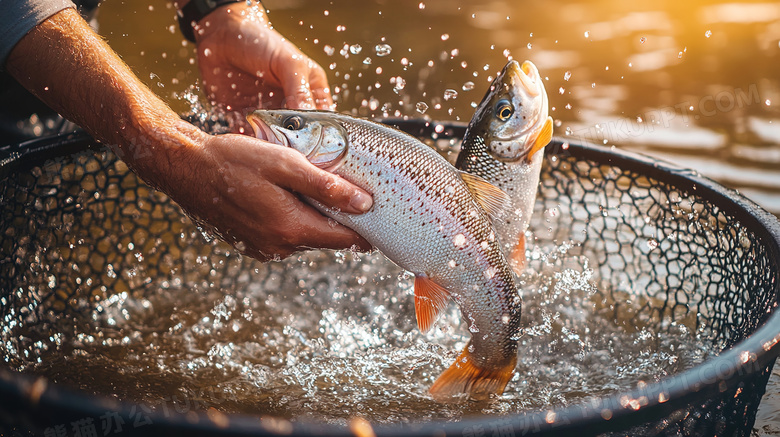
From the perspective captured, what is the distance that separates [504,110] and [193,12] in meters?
1.44

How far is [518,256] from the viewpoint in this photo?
5.81 ft

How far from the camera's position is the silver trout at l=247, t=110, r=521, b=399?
148 cm

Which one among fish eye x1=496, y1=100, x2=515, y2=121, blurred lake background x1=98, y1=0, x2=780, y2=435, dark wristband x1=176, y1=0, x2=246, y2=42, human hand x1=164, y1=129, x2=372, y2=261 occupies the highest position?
blurred lake background x1=98, y1=0, x2=780, y2=435

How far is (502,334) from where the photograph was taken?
5.07ft

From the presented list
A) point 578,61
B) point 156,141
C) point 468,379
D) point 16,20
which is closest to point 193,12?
point 16,20

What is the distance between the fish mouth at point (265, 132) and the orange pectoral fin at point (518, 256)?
0.66 m

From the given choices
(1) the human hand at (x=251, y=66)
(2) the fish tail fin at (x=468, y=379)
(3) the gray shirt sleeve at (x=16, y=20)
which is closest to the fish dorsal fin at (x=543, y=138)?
(2) the fish tail fin at (x=468, y=379)

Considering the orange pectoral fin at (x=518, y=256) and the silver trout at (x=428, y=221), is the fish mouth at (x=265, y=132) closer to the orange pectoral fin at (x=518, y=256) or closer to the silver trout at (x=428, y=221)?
the silver trout at (x=428, y=221)

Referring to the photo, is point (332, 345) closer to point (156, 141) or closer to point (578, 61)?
point (156, 141)

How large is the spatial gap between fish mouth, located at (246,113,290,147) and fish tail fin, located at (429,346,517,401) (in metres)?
0.65

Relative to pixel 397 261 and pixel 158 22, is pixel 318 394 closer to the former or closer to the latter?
pixel 397 261

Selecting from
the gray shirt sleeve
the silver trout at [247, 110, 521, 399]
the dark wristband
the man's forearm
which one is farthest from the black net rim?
the dark wristband

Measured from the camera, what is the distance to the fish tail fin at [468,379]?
A: 5.10ft

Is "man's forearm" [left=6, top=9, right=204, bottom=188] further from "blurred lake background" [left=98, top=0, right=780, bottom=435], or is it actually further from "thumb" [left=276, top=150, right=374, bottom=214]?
"blurred lake background" [left=98, top=0, right=780, bottom=435]
